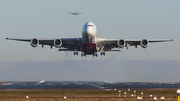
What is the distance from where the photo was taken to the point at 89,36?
58688mm

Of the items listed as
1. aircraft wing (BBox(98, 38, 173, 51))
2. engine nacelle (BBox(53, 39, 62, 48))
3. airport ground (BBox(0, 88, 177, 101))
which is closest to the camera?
airport ground (BBox(0, 88, 177, 101))

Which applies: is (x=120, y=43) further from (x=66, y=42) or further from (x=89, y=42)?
(x=66, y=42)

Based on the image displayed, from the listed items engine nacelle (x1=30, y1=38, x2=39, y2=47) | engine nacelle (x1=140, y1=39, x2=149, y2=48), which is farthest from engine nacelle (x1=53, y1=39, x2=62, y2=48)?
engine nacelle (x1=140, y1=39, x2=149, y2=48)

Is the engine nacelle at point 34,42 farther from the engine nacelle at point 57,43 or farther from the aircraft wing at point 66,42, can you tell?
the engine nacelle at point 57,43

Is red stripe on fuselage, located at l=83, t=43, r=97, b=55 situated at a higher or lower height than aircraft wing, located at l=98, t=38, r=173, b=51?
lower

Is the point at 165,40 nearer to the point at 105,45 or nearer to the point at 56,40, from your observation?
the point at 105,45

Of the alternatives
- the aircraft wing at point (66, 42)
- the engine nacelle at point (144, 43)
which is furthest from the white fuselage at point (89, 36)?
the engine nacelle at point (144, 43)

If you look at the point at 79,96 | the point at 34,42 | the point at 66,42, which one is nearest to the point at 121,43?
the point at 66,42

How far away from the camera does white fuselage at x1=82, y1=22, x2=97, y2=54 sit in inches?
2304

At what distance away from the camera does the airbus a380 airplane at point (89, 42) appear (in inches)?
2345

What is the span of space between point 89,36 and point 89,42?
6.27 feet

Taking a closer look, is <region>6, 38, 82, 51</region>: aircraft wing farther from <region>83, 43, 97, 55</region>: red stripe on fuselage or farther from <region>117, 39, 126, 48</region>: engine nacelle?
<region>117, 39, 126, 48</region>: engine nacelle

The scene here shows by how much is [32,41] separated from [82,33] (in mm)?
11266

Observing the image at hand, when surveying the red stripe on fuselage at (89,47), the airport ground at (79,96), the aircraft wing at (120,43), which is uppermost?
the aircraft wing at (120,43)
